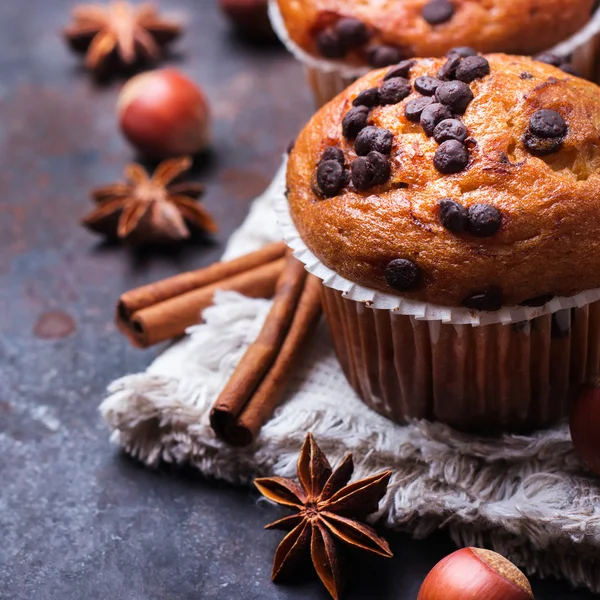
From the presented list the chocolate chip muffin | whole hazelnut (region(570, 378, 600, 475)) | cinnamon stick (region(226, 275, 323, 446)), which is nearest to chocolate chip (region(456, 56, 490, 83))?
the chocolate chip muffin

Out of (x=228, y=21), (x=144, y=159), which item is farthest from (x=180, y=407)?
(x=228, y=21)

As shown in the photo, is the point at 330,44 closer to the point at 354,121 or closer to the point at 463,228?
the point at 354,121

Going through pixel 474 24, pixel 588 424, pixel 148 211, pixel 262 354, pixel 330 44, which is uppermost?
pixel 474 24

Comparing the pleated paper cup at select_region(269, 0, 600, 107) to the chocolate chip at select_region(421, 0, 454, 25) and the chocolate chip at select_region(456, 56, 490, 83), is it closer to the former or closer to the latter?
the chocolate chip at select_region(421, 0, 454, 25)

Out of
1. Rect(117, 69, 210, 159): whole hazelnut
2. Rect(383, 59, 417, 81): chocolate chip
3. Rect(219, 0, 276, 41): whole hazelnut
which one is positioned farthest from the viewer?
Rect(219, 0, 276, 41): whole hazelnut

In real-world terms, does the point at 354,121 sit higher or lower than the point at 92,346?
higher

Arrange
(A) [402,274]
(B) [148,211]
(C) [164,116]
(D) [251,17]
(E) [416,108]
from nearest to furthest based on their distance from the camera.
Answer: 1. (A) [402,274]
2. (E) [416,108]
3. (B) [148,211]
4. (C) [164,116]
5. (D) [251,17]

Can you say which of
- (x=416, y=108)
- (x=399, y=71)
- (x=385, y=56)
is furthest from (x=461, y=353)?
(x=385, y=56)
